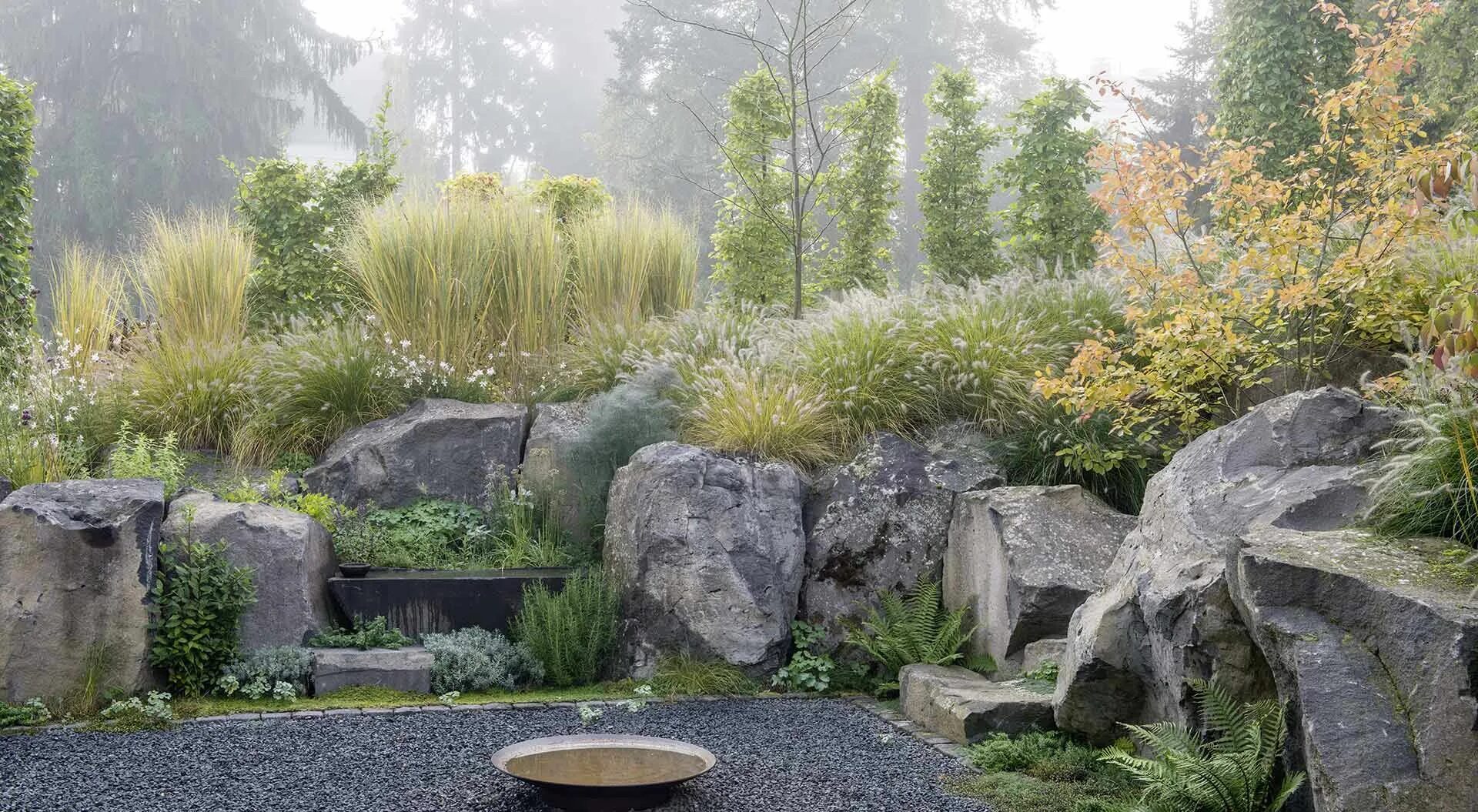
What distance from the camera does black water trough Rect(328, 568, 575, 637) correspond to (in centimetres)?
586

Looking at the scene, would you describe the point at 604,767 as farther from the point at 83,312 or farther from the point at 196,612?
the point at 83,312

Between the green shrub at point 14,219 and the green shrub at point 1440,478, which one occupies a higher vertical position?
the green shrub at point 14,219

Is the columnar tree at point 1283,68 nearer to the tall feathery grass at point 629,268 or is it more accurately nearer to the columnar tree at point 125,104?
the tall feathery grass at point 629,268

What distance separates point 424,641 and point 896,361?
9.73ft

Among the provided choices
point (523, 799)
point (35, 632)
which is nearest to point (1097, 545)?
point (523, 799)

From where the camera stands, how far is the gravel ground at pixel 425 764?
380cm

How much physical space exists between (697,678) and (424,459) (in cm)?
255

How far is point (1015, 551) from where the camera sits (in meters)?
5.20

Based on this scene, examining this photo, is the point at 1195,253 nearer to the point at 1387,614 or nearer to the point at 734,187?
the point at 1387,614

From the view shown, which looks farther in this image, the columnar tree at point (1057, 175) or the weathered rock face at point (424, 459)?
the columnar tree at point (1057, 175)

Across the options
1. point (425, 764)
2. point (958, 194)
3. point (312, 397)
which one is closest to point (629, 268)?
point (312, 397)

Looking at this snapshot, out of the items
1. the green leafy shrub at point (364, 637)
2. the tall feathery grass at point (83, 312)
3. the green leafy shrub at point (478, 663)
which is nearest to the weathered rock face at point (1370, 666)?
the green leafy shrub at point (478, 663)

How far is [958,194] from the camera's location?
870 centimetres

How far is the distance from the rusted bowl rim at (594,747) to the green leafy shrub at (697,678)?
1.35m
